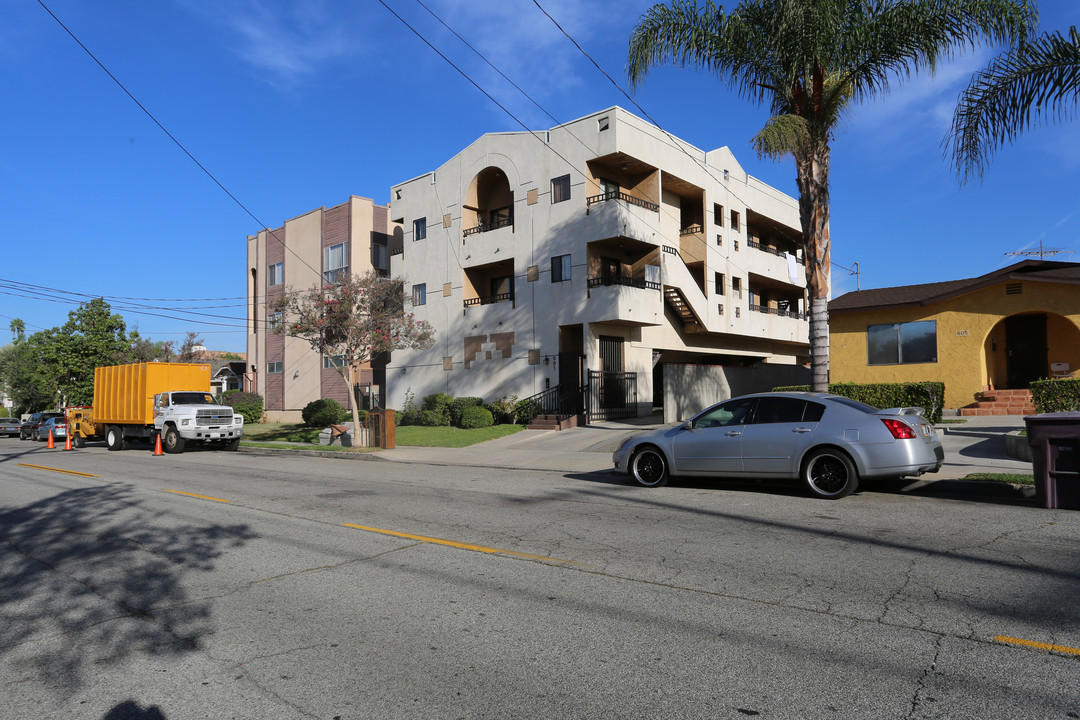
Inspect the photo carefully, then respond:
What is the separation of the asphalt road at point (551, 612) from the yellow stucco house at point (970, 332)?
13486 millimetres

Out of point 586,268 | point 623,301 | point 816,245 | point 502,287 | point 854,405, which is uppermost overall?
point 502,287

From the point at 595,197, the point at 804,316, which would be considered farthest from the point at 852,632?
the point at 804,316

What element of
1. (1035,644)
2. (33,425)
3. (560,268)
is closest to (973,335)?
(560,268)

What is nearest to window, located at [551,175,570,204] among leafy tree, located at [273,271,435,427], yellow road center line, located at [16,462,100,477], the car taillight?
leafy tree, located at [273,271,435,427]

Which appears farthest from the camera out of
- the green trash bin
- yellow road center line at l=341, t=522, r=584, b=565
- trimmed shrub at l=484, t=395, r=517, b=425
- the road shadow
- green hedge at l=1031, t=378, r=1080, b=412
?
trimmed shrub at l=484, t=395, r=517, b=425

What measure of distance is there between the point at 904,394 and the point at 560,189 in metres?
14.8

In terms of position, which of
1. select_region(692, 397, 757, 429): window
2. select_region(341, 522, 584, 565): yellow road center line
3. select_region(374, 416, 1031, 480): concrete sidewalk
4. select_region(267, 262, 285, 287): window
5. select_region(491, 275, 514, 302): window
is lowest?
select_region(341, 522, 584, 565): yellow road center line

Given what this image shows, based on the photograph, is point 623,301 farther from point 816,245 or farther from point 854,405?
point 854,405

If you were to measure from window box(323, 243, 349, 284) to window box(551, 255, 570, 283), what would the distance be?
1489 centimetres

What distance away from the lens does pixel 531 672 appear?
399cm

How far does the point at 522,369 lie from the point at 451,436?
19.0 ft

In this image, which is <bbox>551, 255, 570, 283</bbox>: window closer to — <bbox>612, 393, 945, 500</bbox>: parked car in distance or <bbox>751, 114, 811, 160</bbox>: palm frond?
<bbox>751, 114, 811, 160</bbox>: palm frond

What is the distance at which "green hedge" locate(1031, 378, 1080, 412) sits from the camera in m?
16.2

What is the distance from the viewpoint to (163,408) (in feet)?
76.3
